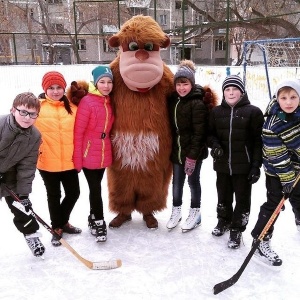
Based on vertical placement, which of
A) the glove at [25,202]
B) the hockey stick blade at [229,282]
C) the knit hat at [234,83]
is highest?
the knit hat at [234,83]

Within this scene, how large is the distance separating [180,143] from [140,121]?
15.0 inches

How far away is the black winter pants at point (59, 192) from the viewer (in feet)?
8.99

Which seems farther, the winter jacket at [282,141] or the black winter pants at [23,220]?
the black winter pants at [23,220]

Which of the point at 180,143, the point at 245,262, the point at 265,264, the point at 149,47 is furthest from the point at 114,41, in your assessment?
the point at 265,264

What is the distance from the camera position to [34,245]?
2.61 m

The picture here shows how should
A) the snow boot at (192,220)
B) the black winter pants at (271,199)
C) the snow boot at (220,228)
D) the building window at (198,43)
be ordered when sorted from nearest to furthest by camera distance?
the black winter pants at (271,199)
the snow boot at (220,228)
the snow boot at (192,220)
the building window at (198,43)

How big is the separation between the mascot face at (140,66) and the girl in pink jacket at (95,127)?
0.50 ft

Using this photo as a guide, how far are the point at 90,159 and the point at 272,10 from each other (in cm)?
1404

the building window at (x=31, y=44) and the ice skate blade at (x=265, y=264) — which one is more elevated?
the building window at (x=31, y=44)

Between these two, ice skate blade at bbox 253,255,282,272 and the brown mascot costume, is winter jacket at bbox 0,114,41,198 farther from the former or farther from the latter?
ice skate blade at bbox 253,255,282,272

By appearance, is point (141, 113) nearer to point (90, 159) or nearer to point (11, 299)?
point (90, 159)

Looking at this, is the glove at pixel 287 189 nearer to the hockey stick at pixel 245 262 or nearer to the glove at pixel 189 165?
the hockey stick at pixel 245 262

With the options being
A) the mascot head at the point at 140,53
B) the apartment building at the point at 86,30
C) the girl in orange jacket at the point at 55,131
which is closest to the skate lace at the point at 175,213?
the girl in orange jacket at the point at 55,131

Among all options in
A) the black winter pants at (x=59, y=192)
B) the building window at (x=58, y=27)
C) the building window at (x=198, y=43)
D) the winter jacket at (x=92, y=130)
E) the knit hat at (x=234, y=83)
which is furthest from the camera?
the building window at (x=58, y=27)
